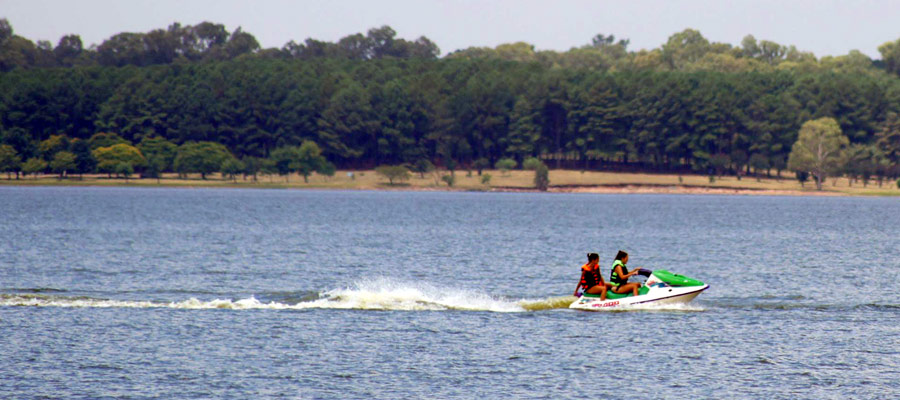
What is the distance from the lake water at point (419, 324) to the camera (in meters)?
32.5

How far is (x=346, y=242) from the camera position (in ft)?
291

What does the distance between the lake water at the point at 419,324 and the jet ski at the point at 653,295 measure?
50cm

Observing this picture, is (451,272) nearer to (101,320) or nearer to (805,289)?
(805,289)

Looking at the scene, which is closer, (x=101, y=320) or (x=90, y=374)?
(x=90, y=374)

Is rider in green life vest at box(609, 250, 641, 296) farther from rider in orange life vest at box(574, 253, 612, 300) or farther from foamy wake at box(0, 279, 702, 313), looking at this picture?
foamy wake at box(0, 279, 702, 313)

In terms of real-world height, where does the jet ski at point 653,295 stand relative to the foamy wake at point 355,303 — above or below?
above

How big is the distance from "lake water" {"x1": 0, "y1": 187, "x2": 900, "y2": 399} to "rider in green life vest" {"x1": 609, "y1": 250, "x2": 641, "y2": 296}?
97cm

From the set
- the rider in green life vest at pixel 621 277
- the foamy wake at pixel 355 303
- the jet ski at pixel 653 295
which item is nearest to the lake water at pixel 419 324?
the foamy wake at pixel 355 303

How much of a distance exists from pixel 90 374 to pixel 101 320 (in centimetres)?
952

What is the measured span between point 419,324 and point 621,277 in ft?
26.5

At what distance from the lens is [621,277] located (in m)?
44.2

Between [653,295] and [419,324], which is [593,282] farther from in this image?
[419,324]

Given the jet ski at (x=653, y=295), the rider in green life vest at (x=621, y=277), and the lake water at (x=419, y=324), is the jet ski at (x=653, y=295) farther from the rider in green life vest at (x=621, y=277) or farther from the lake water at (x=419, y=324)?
the lake water at (x=419, y=324)

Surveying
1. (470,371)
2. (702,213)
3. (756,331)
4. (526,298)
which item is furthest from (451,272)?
(702,213)
